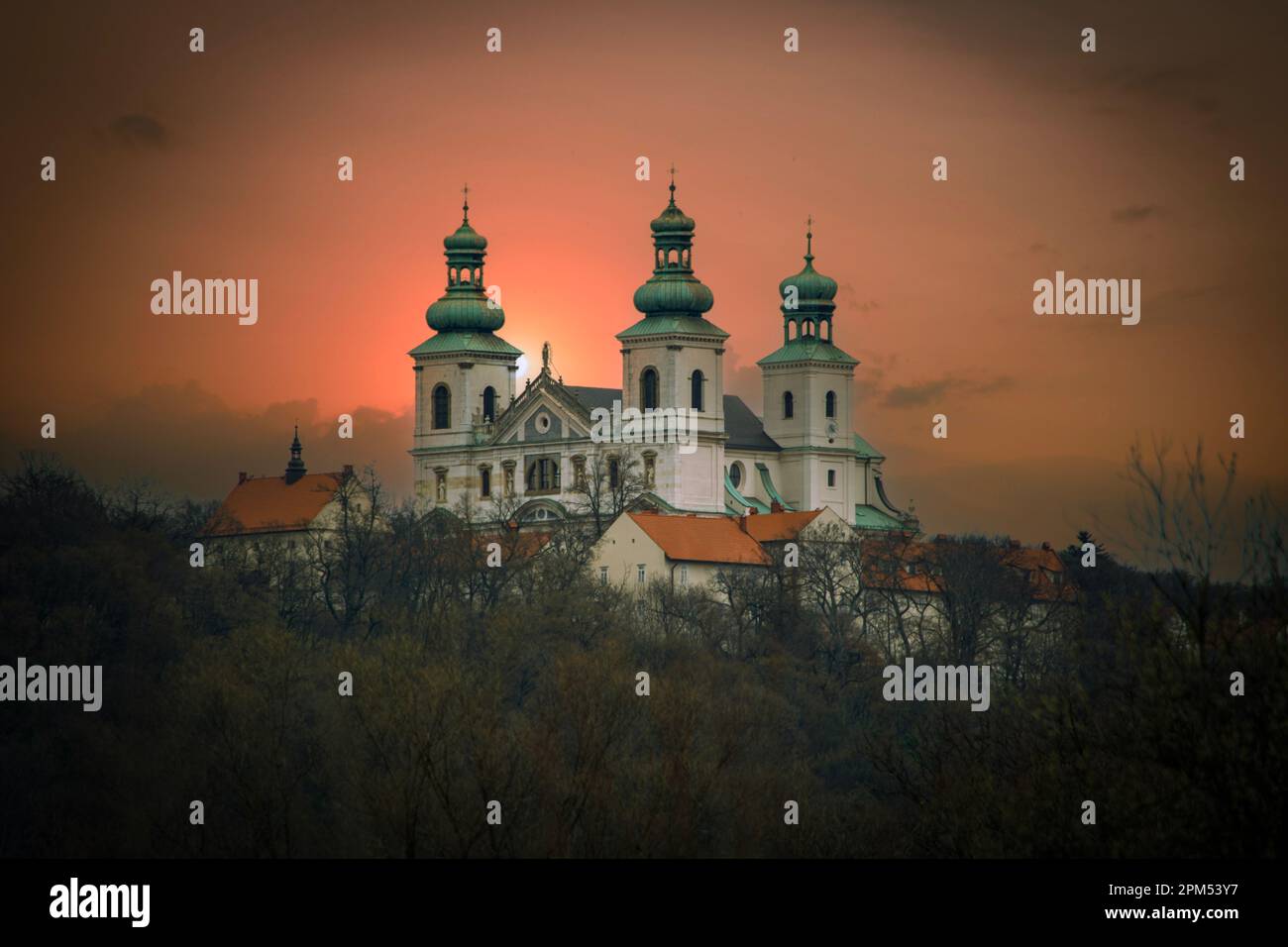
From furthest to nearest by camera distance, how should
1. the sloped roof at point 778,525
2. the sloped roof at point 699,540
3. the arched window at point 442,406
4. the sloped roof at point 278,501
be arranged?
the arched window at point 442,406
the sloped roof at point 278,501
the sloped roof at point 778,525
the sloped roof at point 699,540

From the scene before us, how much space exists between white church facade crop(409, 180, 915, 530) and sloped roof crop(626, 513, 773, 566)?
687 cm

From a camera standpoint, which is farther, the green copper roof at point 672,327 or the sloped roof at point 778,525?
the green copper roof at point 672,327

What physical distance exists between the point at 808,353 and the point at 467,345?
13600mm


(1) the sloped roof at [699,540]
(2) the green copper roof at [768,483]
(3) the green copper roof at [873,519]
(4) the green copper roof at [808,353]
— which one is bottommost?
(1) the sloped roof at [699,540]

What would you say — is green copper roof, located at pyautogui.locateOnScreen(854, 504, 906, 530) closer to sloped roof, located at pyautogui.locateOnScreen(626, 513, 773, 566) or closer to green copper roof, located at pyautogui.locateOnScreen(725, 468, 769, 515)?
green copper roof, located at pyautogui.locateOnScreen(725, 468, 769, 515)

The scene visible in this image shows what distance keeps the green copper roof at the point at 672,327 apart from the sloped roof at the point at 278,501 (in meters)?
12.8

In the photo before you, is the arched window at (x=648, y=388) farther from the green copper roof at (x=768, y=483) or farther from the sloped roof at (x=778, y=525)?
the sloped roof at (x=778, y=525)

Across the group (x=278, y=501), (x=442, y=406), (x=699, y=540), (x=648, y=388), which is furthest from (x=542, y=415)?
(x=699, y=540)

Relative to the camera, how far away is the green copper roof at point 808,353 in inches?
4978

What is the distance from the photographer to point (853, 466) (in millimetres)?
126500

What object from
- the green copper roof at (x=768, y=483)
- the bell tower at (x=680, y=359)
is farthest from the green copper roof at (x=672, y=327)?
the green copper roof at (x=768, y=483)

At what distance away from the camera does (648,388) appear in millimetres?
118562
